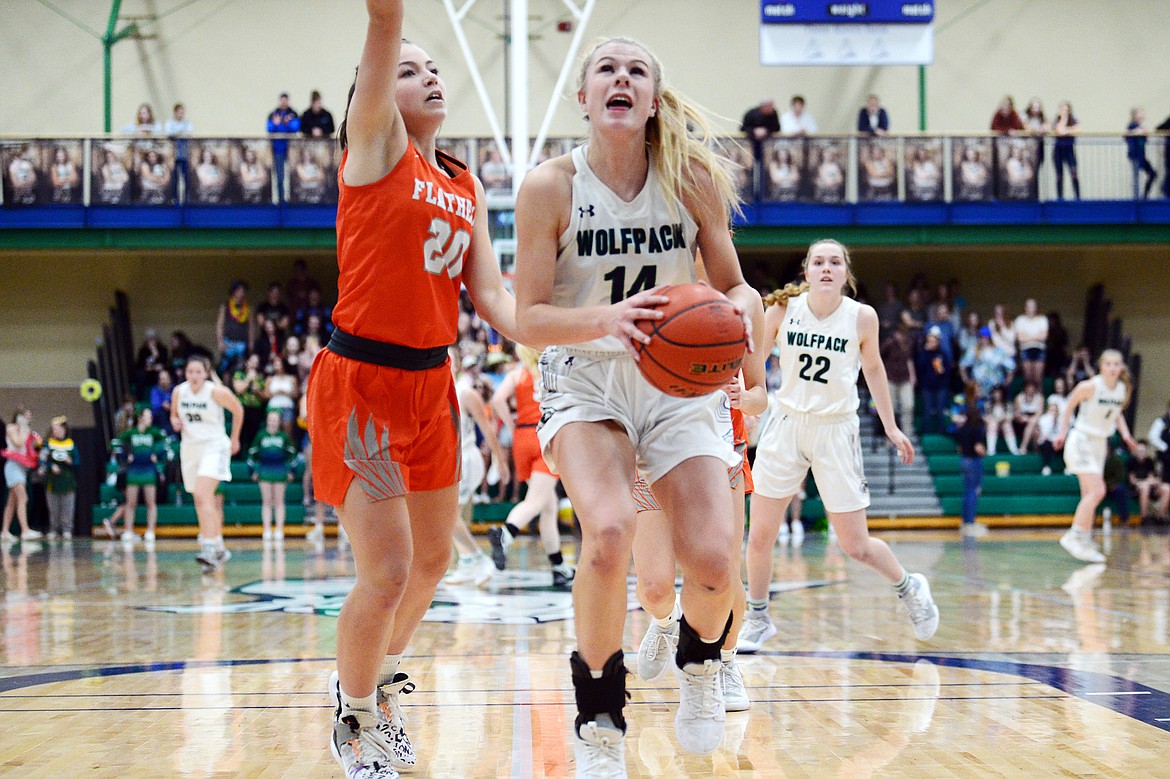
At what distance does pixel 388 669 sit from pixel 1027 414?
15021mm

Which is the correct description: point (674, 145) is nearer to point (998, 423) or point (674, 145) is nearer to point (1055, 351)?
point (998, 423)

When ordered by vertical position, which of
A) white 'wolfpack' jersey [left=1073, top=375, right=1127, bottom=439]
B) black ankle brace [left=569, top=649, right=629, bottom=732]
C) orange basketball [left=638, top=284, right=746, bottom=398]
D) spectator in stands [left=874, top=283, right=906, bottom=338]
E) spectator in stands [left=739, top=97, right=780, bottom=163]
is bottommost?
black ankle brace [left=569, top=649, right=629, bottom=732]

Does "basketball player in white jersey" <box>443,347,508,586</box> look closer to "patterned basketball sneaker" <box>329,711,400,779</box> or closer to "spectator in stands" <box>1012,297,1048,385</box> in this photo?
"patterned basketball sneaker" <box>329,711,400,779</box>

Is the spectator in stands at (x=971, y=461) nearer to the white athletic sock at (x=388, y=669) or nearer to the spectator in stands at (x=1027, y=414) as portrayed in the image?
the spectator in stands at (x=1027, y=414)

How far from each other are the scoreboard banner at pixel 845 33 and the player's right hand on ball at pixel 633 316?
14.1 metres

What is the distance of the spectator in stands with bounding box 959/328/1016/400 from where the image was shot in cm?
1738

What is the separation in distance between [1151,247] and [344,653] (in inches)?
786

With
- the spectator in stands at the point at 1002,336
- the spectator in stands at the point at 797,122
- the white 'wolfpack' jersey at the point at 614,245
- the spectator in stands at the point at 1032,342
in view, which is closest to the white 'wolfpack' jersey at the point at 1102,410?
the spectator in stands at the point at 1032,342

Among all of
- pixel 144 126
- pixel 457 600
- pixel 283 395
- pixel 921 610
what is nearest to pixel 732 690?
pixel 921 610

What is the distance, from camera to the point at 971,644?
6125 millimetres

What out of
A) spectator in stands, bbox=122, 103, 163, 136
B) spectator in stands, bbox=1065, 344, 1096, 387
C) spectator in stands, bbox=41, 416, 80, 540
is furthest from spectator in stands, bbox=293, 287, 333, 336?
spectator in stands, bbox=1065, 344, 1096, 387

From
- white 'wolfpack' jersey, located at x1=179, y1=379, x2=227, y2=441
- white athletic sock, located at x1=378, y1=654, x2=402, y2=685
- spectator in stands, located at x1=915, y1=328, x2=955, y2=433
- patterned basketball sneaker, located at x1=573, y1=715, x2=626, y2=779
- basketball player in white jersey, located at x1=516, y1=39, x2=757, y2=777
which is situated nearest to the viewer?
patterned basketball sneaker, located at x1=573, y1=715, x2=626, y2=779

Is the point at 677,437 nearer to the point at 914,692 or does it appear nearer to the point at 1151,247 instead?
the point at 914,692

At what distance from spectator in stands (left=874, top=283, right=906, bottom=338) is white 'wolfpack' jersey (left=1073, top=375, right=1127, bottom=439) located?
670 centimetres
